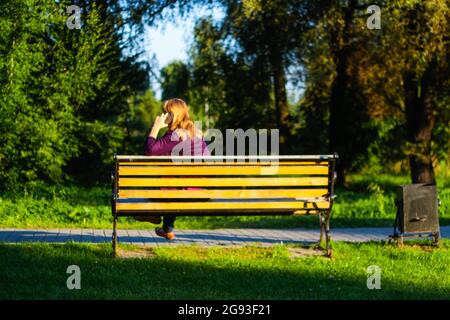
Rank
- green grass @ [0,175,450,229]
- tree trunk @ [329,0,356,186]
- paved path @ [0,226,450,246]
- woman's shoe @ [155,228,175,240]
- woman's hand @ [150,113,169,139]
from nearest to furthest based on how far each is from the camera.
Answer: woman's hand @ [150,113,169,139]
woman's shoe @ [155,228,175,240]
paved path @ [0,226,450,246]
green grass @ [0,175,450,229]
tree trunk @ [329,0,356,186]

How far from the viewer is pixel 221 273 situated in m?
6.67

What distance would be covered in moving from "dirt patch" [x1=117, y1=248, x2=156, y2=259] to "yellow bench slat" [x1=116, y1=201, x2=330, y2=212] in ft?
1.45

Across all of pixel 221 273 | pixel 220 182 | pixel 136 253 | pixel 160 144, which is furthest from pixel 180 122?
pixel 221 273

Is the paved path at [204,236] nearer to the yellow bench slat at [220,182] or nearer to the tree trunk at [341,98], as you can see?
the yellow bench slat at [220,182]

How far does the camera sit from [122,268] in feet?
22.2

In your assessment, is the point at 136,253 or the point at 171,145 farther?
the point at 171,145

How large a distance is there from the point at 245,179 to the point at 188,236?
1.91m

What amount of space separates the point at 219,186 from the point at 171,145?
827mm

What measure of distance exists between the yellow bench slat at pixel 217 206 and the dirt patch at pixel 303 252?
473 millimetres

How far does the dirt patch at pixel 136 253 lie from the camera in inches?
290

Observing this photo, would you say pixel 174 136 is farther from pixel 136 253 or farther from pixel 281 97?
pixel 281 97

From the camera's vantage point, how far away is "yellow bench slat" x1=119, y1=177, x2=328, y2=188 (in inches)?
294

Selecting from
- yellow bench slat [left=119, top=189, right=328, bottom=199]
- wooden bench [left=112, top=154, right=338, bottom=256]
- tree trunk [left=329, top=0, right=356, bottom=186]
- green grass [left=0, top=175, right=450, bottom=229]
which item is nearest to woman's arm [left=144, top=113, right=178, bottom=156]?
wooden bench [left=112, top=154, right=338, bottom=256]

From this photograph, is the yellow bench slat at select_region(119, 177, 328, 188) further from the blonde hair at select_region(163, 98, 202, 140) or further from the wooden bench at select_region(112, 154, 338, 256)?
the blonde hair at select_region(163, 98, 202, 140)
